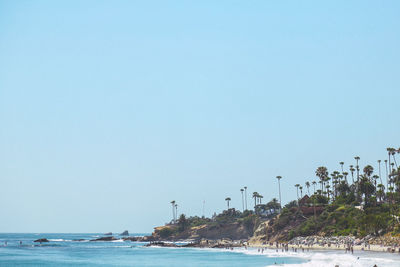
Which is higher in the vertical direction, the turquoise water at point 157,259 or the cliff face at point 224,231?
the cliff face at point 224,231

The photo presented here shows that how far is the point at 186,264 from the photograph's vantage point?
87562 millimetres

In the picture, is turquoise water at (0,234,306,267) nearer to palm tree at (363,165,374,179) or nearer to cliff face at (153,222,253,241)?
palm tree at (363,165,374,179)

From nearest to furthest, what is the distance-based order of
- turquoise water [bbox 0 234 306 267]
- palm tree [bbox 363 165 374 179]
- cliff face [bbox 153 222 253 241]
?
turquoise water [bbox 0 234 306 267] < palm tree [bbox 363 165 374 179] < cliff face [bbox 153 222 253 241]

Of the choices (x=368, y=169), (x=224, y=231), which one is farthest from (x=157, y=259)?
(x=224, y=231)

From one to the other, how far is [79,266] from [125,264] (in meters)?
8.32

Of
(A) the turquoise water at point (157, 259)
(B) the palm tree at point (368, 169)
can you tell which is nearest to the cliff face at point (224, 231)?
(B) the palm tree at point (368, 169)

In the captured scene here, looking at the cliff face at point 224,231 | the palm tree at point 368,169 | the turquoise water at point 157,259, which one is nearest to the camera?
the turquoise water at point 157,259

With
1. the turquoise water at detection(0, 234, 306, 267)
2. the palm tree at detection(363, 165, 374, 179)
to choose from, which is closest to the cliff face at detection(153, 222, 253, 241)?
the palm tree at detection(363, 165, 374, 179)

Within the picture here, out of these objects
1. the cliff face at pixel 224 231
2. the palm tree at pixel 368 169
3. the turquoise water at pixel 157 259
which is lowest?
the turquoise water at pixel 157 259

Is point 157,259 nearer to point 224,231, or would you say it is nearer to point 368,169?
point 368,169

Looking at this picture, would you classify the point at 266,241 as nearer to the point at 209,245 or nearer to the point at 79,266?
the point at 209,245

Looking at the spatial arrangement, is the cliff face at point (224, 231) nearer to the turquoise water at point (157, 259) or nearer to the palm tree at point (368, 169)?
the palm tree at point (368, 169)

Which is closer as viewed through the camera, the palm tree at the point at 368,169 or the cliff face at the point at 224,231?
the palm tree at the point at 368,169

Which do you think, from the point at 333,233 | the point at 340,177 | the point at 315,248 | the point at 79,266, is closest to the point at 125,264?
the point at 79,266
